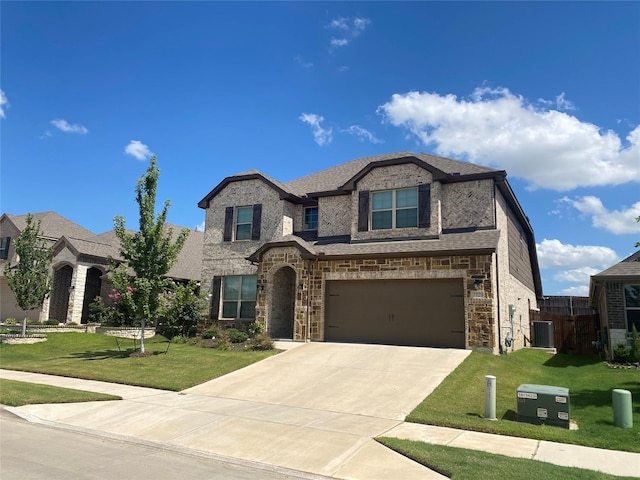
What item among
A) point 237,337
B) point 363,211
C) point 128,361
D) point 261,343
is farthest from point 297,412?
point 363,211

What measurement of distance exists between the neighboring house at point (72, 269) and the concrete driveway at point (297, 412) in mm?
13160

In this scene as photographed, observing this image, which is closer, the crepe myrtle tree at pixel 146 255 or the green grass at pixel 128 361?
the green grass at pixel 128 361

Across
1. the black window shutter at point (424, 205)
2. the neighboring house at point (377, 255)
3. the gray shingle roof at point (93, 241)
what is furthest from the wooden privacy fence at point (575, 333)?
the gray shingle roof at point (93, 241)

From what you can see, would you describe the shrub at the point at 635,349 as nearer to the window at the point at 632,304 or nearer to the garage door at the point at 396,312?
the window at the point at 632,304

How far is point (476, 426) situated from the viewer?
8656 millimetres

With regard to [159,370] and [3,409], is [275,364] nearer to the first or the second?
[159,370]

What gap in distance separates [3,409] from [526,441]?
10665mm

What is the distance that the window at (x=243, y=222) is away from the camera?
22.8m

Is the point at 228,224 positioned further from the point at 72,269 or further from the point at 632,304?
the point at 632,304

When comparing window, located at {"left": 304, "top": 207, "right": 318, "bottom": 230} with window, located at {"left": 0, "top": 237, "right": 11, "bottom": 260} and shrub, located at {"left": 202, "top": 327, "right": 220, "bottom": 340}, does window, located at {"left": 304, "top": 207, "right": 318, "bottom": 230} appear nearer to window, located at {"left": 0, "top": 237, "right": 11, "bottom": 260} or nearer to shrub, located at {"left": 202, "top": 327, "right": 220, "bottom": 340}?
shrub, located at {"left": 202, "top": 327, "right": 220, "bottom": 340}

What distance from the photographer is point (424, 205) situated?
18.8 meters

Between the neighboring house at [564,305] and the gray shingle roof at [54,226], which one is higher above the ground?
the gray shingle roof at [54,226]

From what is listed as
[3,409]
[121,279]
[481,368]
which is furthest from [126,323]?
[481,368]

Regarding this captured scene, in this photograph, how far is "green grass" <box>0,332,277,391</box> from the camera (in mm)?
13523
